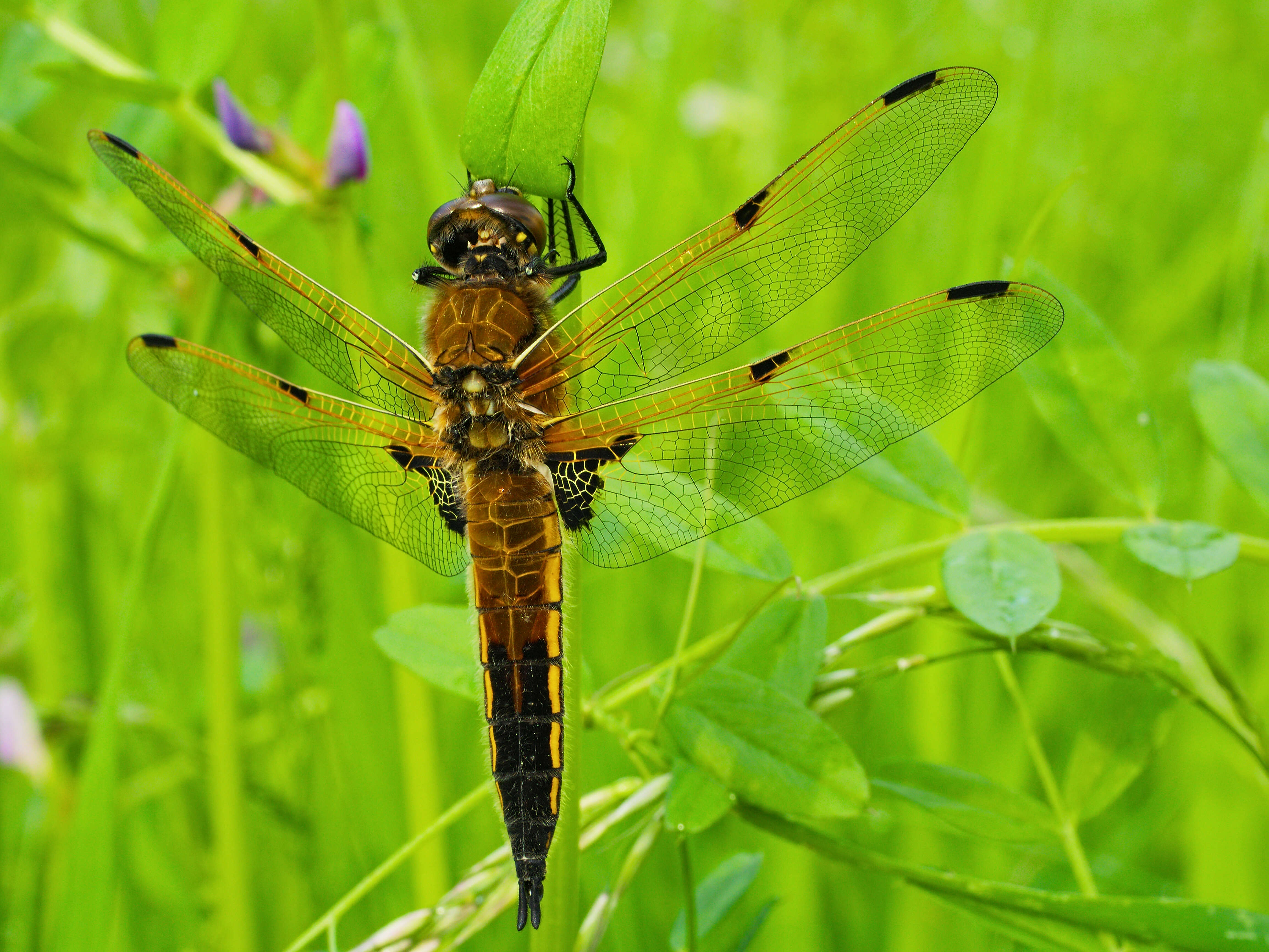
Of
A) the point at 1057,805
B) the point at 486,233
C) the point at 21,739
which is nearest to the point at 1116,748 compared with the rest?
the point at 1057,805

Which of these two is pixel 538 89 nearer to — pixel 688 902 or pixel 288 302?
pixel 288 302

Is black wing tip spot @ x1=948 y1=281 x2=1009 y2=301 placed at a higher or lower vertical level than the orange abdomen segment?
higher

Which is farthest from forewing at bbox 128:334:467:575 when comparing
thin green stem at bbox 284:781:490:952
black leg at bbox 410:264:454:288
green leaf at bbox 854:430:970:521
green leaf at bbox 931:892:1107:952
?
green leaf at bbox 931:892:1107:952

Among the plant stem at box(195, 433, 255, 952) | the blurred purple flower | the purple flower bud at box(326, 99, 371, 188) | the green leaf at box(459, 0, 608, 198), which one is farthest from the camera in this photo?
the blurred purple flower

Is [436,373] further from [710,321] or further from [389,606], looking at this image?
[389,606]

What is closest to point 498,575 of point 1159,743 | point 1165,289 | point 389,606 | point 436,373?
point 436,373

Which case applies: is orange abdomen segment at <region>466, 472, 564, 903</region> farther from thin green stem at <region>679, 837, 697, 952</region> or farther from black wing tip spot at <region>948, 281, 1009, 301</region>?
black wing tip spot at <region>948, 281, 1009, 301</region>
